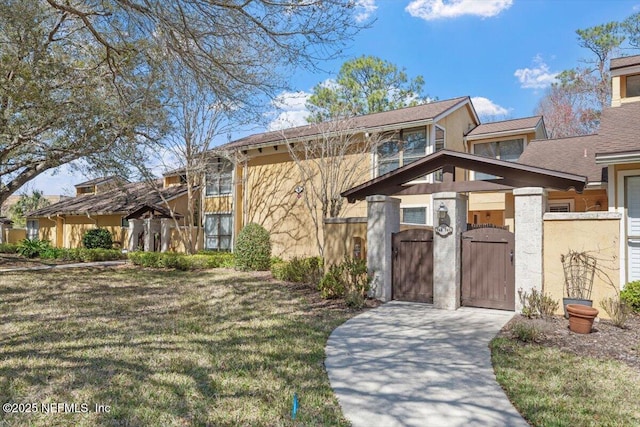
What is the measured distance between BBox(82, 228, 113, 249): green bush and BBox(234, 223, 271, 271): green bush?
39.2ft

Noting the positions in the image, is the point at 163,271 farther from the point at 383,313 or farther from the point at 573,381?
the point at 573,381

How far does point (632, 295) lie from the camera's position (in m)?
7.48

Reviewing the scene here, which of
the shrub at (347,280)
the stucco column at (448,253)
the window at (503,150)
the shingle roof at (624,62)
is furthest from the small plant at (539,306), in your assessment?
the window at (503,150)

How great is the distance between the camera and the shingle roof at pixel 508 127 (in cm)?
1549

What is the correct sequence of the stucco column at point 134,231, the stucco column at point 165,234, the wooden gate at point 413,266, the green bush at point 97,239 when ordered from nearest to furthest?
the wooden gate at point 413,266 → the stucco column at point 165,234 → the stucco column at point 134,231 → the green bush at point 97,239

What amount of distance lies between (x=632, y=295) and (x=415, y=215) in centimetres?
740

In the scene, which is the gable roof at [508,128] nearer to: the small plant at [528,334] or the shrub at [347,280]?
the shrub at [347,280]

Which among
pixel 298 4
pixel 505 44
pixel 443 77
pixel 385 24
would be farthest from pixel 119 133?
pixel 505 44

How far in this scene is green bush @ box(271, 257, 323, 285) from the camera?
11.3 metres

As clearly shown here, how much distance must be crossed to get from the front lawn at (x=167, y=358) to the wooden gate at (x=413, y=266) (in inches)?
66.2

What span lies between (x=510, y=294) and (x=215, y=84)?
7.57m

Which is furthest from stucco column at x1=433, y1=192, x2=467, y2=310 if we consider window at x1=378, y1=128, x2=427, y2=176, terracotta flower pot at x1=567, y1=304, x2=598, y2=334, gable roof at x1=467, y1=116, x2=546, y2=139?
gable roof at x1=467, y1=116, x2=546, y2=139

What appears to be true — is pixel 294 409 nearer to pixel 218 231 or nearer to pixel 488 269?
pixel 488 269

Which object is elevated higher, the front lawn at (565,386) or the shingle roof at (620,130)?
the shingle roof at (620,130)
